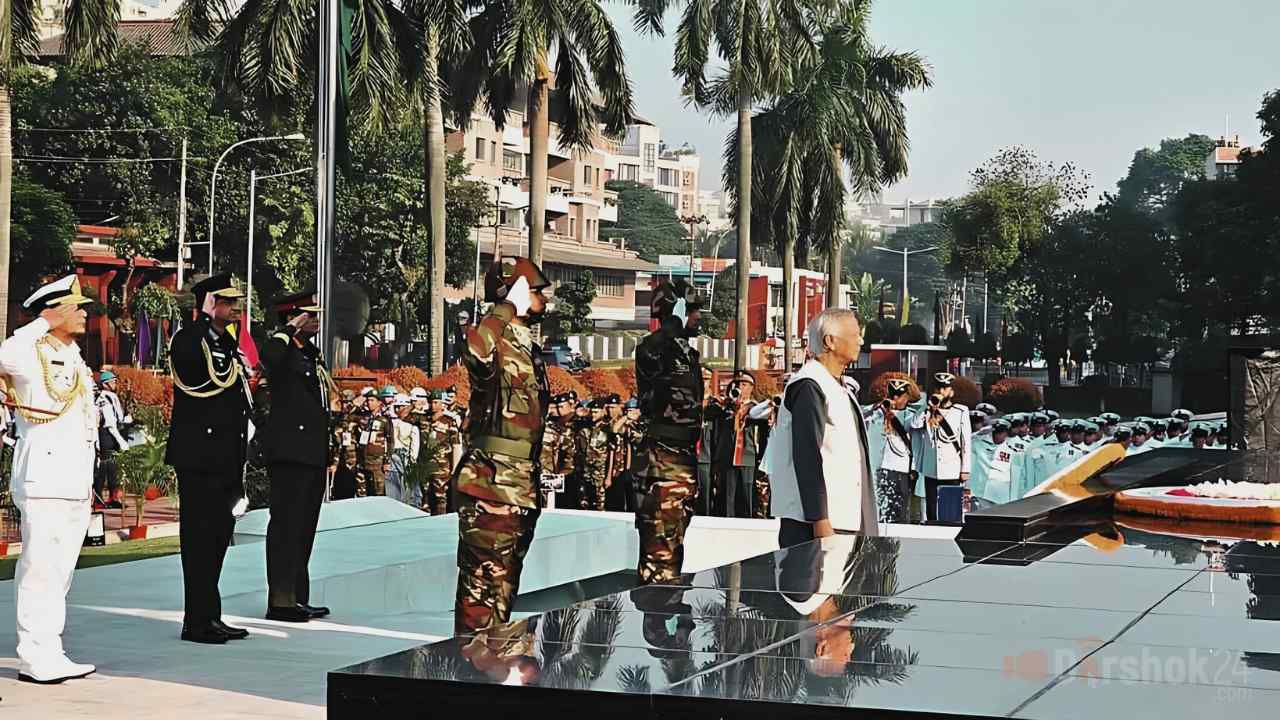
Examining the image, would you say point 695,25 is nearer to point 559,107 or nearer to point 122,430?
point 559,107

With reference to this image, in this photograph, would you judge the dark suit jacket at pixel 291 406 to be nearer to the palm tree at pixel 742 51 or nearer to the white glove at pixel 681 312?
the white glove at pixel 681 312

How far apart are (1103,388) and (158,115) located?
28.0m

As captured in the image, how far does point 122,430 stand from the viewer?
2148cm

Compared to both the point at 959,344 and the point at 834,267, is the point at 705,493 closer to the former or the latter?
the point at 834,267

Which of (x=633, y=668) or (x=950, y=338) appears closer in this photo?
(x=633, y=668)

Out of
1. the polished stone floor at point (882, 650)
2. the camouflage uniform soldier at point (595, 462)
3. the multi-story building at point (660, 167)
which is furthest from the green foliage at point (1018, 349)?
the multi-story building at point (660, 167)

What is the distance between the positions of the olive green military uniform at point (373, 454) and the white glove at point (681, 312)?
32.6ft

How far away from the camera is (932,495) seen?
15.4m

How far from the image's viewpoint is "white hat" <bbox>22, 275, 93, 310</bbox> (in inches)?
277

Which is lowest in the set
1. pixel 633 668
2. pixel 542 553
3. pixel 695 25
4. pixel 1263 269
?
pixel 542 553

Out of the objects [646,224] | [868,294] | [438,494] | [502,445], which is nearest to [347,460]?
[438,494]

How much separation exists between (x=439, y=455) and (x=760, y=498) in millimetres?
4725

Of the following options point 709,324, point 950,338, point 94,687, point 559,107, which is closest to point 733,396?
point 94,687

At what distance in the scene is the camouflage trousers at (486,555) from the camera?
652cm
